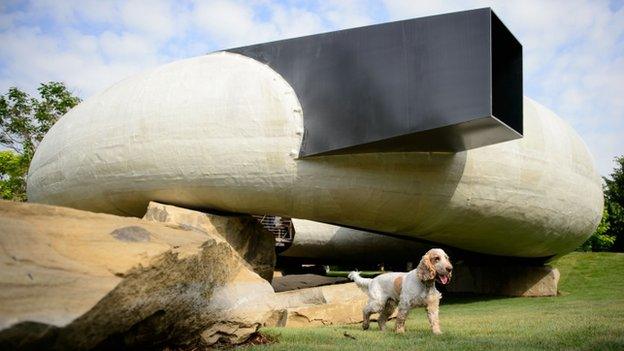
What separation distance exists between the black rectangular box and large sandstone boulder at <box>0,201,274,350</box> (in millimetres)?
5234

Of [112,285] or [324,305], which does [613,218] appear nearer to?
[324,305]

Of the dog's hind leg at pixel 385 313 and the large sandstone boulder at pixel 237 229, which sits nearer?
the dog's hind leg at pixel 385 313

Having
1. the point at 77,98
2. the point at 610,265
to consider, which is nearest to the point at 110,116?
the point at 77,98

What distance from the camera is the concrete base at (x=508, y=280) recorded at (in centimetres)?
1859

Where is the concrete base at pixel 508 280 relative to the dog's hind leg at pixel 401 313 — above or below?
below

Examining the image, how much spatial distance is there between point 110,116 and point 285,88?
4441 mm

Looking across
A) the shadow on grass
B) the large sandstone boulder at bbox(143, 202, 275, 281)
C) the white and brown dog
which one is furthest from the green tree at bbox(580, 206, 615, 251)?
the white and brown dog

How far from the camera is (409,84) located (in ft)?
34.3

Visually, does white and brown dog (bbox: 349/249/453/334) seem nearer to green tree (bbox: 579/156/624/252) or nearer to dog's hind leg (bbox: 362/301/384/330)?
dog's hind leg (bbox: 362/301/384/330)

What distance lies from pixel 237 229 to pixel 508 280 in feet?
36.7

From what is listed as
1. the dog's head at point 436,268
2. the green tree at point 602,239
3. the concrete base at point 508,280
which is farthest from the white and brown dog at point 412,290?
the green tree at point 602,239

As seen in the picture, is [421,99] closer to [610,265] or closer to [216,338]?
[216,338]

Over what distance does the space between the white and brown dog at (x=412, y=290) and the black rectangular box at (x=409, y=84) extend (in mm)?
3211

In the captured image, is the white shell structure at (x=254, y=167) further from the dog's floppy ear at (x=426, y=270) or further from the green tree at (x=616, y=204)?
the green tree at (x=616, y=204)
